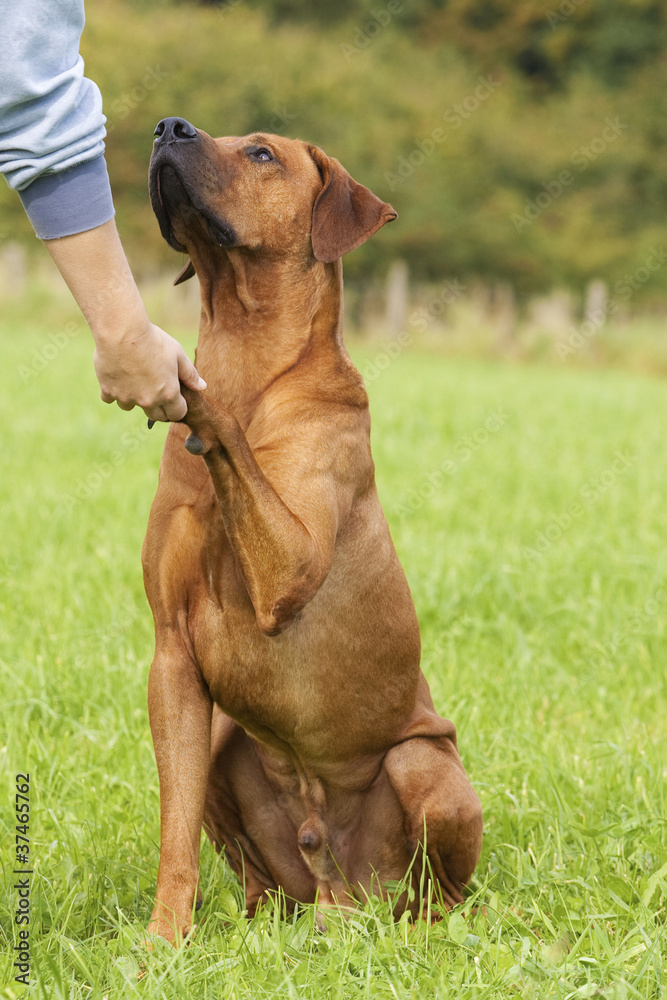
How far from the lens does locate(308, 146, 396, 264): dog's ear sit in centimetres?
269

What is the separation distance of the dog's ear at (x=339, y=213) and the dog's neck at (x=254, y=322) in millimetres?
84

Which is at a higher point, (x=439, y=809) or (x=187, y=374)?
(x=187, y=374)

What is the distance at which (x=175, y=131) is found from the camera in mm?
2611

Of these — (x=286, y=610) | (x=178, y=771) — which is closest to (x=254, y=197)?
(x=286, y=610)

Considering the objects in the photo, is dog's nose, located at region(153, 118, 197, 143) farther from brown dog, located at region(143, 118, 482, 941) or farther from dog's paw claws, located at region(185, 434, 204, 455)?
dog's paw claws, located at region(185, 434, 204, 455)

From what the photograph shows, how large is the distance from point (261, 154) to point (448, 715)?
1.99 metres

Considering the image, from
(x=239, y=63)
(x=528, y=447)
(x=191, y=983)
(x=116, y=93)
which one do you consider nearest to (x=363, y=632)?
(x=191, y=983)

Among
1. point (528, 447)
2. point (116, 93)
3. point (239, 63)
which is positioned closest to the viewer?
point (528, 447)

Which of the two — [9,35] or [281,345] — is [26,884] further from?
[9,35]

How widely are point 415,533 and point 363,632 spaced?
12.1ft

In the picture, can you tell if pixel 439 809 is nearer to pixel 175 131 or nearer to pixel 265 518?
pixel 265 518

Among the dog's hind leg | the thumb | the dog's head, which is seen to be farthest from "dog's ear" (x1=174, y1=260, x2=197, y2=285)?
the dog's hind leg

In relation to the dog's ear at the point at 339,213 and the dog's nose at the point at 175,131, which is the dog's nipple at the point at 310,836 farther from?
the dog's nose at the point at 175,131

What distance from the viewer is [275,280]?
2701 millimetres
